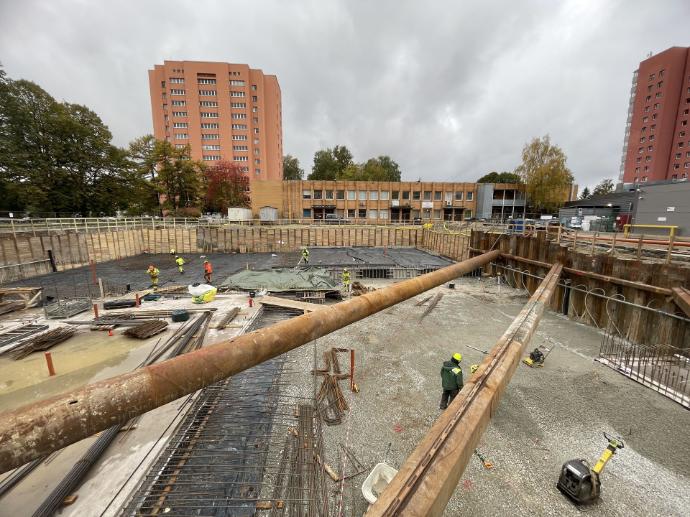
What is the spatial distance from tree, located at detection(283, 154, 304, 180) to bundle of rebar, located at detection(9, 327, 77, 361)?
77.0m

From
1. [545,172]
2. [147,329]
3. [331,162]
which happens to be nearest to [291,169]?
[331,162]

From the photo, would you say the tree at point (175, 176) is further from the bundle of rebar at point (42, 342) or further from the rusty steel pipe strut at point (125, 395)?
the rusty steel pipe strut at point (125, 395)

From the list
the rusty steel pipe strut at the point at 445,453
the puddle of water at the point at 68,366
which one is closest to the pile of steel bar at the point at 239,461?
the rusty steel pipe strut at the point at 445,453

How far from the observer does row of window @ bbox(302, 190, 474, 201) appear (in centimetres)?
5050

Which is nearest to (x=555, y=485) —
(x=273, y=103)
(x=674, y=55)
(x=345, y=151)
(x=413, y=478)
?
(x=413, y=478)

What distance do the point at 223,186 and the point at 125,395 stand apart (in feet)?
174

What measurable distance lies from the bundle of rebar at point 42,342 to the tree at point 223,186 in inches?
1688

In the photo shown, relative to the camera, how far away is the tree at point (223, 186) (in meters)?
48.5

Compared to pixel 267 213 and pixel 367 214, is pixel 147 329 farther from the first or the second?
pixel 367 214

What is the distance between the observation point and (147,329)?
953 centimetres

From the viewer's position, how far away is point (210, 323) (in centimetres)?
1038

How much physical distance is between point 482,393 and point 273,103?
3367 inches

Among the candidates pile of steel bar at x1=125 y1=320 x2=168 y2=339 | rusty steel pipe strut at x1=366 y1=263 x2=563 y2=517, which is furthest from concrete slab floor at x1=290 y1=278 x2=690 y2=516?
pile of steel bar at x1=125 y1=320 x2=168 y2=339

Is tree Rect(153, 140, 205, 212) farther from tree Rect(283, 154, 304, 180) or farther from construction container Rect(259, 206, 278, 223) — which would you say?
tree Rect(283, 154, 304, 180)
